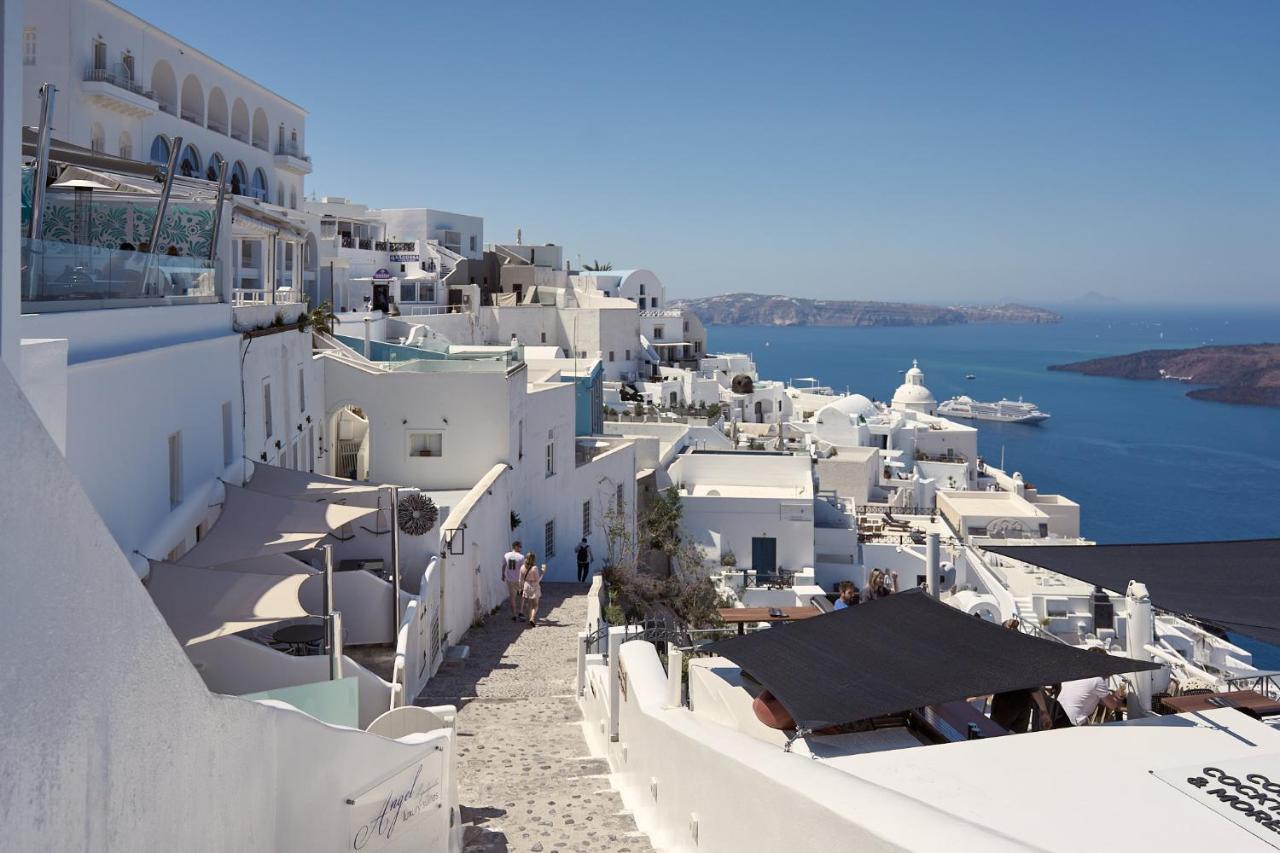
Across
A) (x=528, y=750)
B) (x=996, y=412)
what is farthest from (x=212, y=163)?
(x=996, y=412)

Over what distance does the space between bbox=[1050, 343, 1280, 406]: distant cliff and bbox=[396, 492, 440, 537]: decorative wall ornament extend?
6016 inches

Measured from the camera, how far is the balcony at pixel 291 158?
4131 centimetres

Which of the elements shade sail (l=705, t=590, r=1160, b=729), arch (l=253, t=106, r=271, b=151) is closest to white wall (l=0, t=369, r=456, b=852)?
shade sail (l=705, t=590, r=1160, b=729)

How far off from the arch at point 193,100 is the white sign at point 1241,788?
34.7 m

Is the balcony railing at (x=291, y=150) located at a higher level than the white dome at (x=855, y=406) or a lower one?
higher

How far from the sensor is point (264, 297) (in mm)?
17109

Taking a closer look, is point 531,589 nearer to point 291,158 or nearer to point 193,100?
point 193,100

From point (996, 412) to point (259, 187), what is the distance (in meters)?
94.2

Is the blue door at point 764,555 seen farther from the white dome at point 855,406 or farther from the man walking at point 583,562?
the white dome at point 855,406

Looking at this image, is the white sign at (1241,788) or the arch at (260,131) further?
the arch at (260,131)

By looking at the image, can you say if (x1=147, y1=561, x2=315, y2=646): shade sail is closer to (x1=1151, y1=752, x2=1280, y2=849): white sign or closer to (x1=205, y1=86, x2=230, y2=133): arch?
(x1=1151, y1=752, x2=1280, y2=849): white sign

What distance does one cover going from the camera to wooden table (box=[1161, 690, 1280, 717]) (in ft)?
22.0

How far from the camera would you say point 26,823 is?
3.00 meters

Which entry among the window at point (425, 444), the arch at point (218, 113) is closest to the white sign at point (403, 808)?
the window at point (425, 444)
